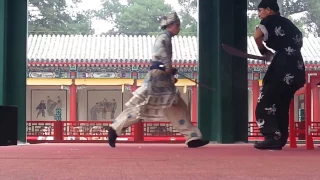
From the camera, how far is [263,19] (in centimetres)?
448

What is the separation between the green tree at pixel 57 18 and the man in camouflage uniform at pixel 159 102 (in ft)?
9.11

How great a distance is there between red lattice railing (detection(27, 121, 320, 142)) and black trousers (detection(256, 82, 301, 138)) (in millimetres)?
2683

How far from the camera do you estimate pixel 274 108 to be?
436 cm

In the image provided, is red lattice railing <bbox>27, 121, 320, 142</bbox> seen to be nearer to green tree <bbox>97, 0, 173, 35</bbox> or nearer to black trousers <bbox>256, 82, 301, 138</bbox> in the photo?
green tree <bbox>97, 0, 173, 35</bbox>

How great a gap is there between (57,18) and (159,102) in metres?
3.87

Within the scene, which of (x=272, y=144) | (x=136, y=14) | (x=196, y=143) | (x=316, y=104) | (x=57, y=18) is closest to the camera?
(x=272, y=144)

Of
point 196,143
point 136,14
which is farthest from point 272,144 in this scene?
point 136,14

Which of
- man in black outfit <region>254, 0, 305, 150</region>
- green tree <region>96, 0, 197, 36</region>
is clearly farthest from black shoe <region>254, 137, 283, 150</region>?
green tree <region>96, 0, 197, 36</region>

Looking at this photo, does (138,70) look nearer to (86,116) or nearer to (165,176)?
→ (86,116)

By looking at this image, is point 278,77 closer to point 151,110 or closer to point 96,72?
point 151,110

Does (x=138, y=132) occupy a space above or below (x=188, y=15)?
below

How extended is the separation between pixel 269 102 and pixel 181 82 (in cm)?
765

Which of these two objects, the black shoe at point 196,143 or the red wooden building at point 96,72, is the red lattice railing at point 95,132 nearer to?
the red wooden building at point 96,72

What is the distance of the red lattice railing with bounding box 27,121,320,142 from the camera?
740 centimetres
